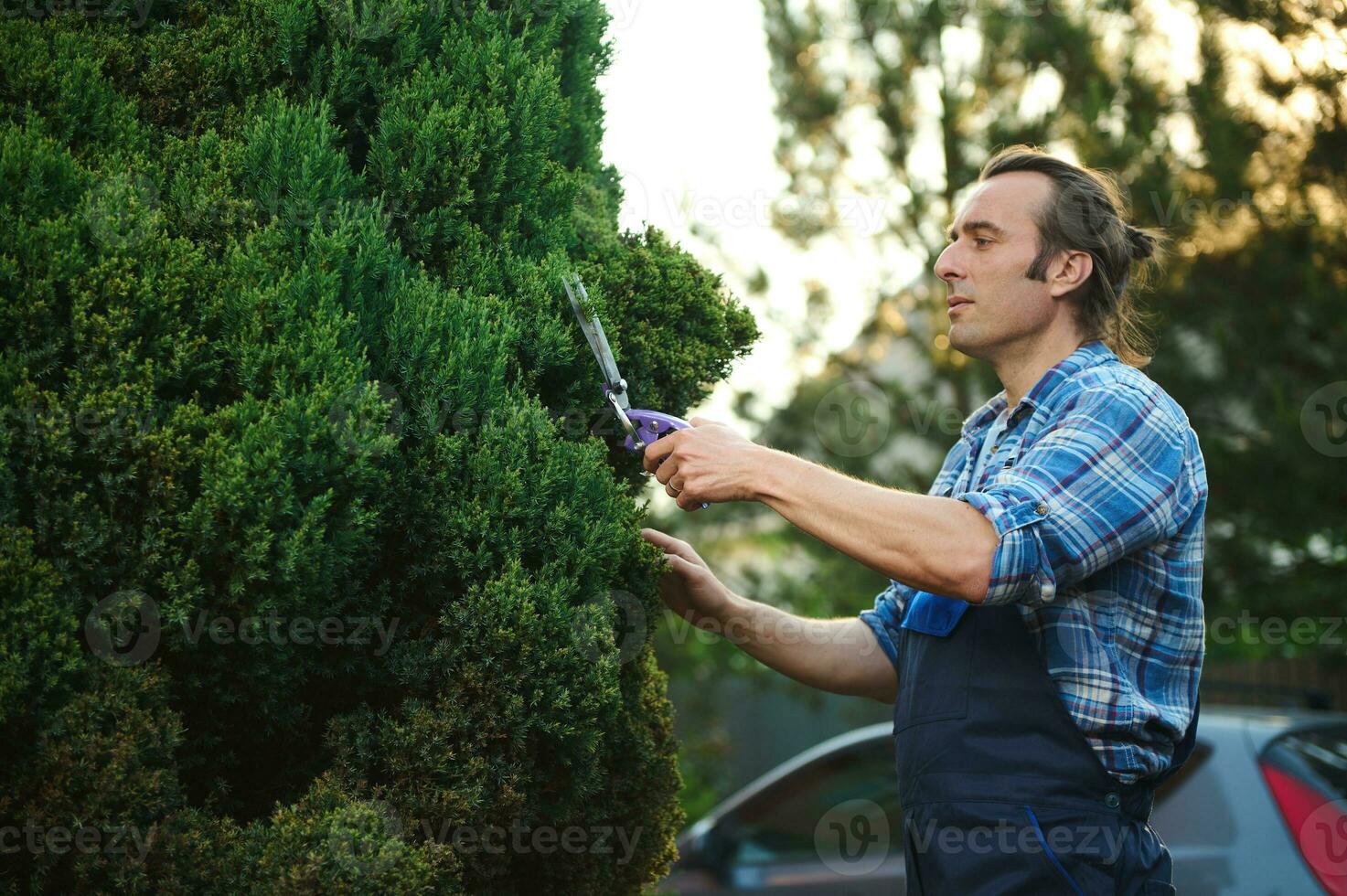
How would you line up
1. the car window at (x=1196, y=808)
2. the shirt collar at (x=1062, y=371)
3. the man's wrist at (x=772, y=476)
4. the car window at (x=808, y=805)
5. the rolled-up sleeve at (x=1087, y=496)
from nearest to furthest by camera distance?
the rolled-up sleeve at (x=1087, y=496), the man's wrist at (x=772, y=476), the shirt collar at (x=1062, y=371), the car window at (x=1196, y=808), the car window at (x=808, y=805)

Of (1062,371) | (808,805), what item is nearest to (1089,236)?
(1062,371)

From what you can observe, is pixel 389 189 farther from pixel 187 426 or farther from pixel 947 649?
pixel 947 649

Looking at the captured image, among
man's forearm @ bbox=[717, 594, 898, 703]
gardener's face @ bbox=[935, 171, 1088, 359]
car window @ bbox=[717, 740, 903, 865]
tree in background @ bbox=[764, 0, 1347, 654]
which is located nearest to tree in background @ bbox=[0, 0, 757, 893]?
man's forearm @ bbox=[717, 594, 898, 703]

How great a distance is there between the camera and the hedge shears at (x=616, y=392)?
99.7 inches

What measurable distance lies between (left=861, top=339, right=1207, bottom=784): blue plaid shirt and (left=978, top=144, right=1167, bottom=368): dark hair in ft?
1.33

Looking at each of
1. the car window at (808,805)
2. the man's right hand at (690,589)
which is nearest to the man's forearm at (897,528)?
the man's right hand at (690,589)

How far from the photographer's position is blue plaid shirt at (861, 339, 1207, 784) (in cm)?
224

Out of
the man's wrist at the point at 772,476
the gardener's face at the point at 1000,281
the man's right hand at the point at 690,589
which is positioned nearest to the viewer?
the man's wrist at the point at 772,476

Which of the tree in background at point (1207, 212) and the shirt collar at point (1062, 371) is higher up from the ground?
the tree in background at point (1207, 212)

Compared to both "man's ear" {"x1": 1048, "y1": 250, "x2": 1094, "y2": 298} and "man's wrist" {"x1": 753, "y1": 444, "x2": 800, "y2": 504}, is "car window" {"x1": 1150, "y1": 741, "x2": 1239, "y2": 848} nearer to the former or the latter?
"man's ear" {"x1": 1048, "y1": 250, "x2": 1094, "y2": 298}

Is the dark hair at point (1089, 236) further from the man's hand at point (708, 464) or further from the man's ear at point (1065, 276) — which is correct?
the man's hand at point (708, 464)

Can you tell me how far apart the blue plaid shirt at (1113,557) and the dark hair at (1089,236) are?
0.40 meters

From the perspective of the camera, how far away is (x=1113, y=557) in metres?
2.29

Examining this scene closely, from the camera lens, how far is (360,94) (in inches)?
102
